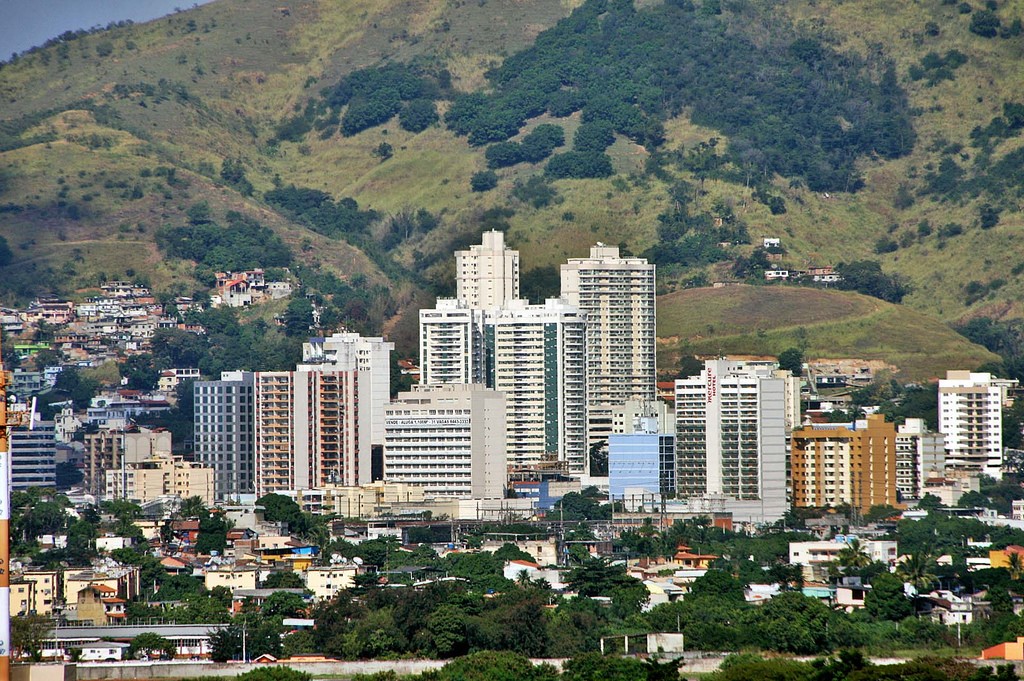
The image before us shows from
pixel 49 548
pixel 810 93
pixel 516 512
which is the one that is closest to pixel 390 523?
pixel 516 512

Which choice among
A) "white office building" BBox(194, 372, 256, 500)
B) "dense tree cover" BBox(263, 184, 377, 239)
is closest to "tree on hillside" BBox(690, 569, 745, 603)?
"white office building" BBox(194, 372, 256, 500)

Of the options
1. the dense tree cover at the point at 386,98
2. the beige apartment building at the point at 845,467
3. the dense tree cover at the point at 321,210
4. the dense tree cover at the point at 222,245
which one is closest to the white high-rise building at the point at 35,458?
the beige apartment building at the point at 845,467

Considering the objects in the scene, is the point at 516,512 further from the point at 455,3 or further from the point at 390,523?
the point at 455,3

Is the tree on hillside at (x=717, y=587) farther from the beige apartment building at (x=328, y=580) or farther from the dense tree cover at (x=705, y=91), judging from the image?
the dense tree cover at (x=705, y=91)

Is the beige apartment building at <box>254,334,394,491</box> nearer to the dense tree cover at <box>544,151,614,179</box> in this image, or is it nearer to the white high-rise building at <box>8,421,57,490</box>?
the white high-rise building at <box>8,421,57,490</box>

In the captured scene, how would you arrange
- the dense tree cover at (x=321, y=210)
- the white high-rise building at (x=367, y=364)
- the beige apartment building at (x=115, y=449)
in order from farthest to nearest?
the dense tree cover at (x=321, y=210), the beige apartment building at (x=115, y=449), the white high-rise building at (x=367, y=364)
